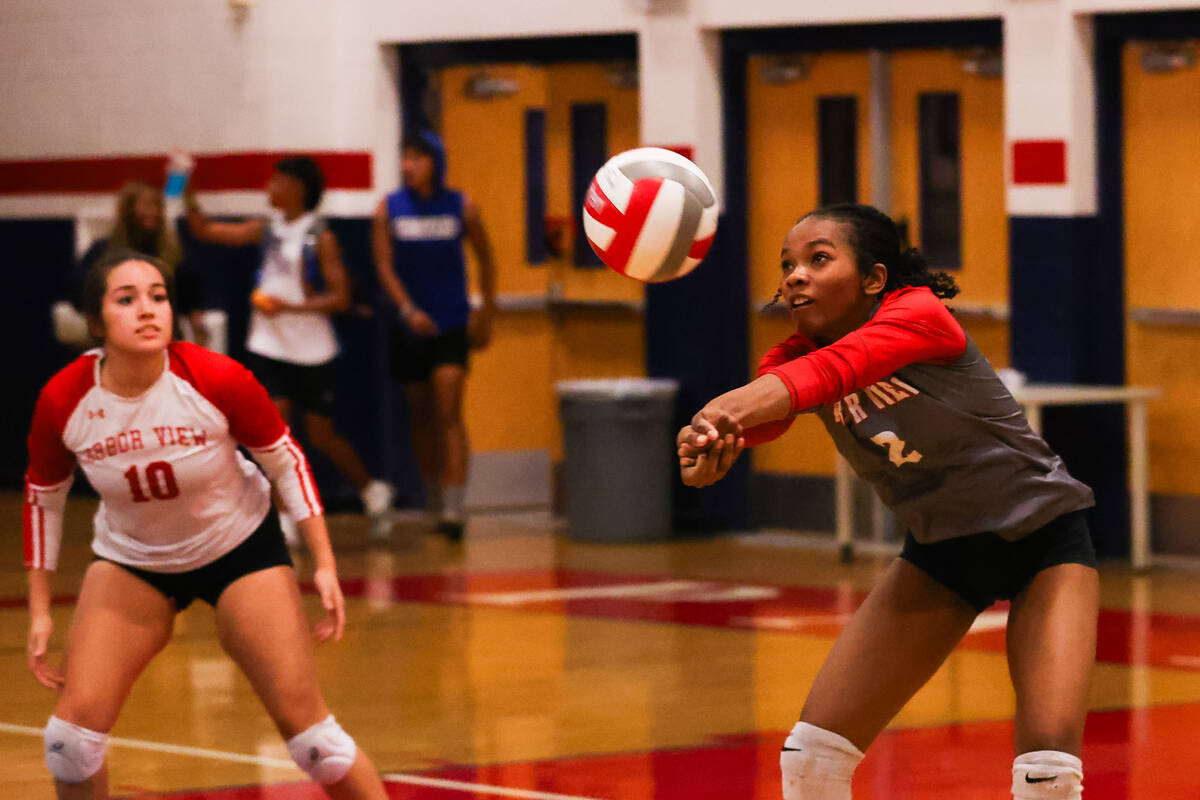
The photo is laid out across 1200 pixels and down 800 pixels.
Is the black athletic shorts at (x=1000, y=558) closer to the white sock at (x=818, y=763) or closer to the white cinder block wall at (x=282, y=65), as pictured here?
the white sock at (x=818, y=763)

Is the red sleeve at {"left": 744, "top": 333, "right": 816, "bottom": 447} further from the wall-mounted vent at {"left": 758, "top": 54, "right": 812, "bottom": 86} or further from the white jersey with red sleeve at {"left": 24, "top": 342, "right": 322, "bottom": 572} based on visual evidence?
the wall-mounted vent at {"left": 758, "top": 54, "right": 812, "bottom": 86}

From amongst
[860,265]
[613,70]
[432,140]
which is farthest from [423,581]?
[860,265]

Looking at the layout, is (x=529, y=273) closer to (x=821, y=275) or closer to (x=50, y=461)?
(x=50, y=461)

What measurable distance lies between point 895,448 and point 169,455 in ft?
6.49

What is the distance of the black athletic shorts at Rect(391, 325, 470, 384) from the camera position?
13.2 metres

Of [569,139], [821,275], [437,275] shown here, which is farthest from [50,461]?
[569,139]

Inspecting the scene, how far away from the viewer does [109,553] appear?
625 cm

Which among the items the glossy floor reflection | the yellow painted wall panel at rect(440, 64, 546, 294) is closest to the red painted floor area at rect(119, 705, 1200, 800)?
the glossy floor reflection

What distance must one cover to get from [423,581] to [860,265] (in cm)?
695

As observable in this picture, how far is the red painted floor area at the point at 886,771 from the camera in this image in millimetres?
7356

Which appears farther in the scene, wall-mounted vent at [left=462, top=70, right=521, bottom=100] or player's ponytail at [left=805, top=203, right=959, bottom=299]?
wall-mounted vent at [left=462, top=70, right=521, bottom=100]

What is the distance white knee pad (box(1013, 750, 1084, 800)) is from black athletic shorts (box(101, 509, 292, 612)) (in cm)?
214

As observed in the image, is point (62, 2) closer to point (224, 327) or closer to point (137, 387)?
point (224, 327)

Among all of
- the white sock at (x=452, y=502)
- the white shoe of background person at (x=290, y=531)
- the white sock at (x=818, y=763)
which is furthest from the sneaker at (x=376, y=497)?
the white sock at (x=818, y=763)
